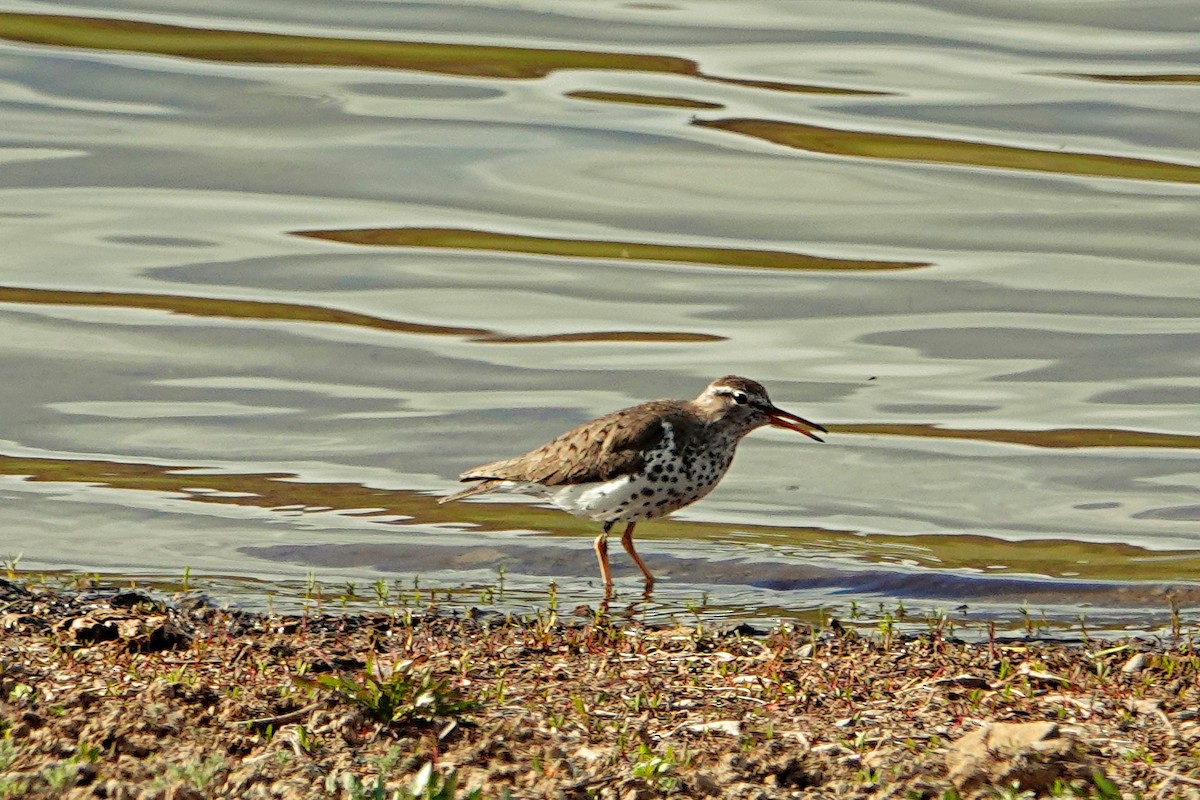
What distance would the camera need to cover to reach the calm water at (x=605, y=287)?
11.2 metres

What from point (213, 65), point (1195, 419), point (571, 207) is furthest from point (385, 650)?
point (213, 65)

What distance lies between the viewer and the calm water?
11156mm

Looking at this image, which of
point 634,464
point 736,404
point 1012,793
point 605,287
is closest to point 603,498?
point 634,464

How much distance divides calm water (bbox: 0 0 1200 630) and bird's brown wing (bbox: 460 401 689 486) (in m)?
0.61

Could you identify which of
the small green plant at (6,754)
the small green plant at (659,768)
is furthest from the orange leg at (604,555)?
the small green plant at (6,754)

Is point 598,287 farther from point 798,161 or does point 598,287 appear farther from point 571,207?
point 798,161

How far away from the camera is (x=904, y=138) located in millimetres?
18172

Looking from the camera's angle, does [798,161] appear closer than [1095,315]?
No

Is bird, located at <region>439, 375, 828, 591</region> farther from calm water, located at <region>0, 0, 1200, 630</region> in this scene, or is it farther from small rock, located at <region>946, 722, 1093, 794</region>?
small rock, located at <region>946, 722, 1093, 794</region>

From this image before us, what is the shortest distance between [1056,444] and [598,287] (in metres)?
4.50

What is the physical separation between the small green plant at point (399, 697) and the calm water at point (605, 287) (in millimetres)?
3471

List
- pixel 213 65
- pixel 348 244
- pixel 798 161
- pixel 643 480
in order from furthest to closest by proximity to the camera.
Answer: pixel 213 65, pixel 798 161, pixel 348 244, pixel 643 480

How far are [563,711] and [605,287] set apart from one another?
954 centimetres

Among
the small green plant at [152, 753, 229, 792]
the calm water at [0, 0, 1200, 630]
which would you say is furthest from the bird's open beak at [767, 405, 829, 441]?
the small green plant at [152, 753, 229, 792]
